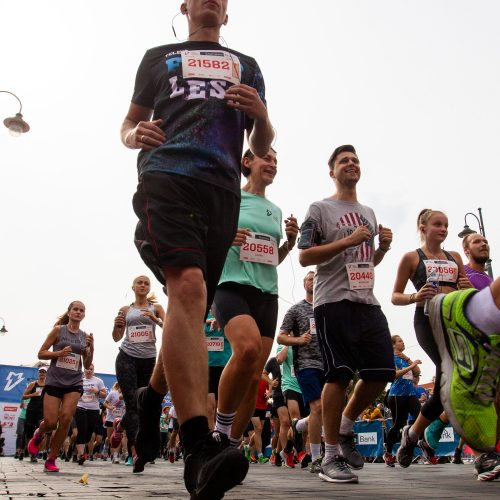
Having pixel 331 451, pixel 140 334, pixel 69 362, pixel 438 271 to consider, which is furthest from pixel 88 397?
pixel 331 451

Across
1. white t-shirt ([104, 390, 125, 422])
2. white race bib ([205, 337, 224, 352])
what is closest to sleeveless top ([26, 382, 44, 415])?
white t-shirt ([104, 390, 125, 422])

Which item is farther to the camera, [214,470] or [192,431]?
[192,431]

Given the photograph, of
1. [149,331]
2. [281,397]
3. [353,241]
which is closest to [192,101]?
[353,241]

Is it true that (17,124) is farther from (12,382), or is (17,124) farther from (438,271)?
(12,382)

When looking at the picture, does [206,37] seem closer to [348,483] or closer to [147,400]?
[147,400]

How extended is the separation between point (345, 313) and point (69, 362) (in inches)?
166

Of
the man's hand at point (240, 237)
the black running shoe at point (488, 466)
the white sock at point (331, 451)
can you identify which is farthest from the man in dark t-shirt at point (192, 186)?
the black running shoe at point (488, 466)

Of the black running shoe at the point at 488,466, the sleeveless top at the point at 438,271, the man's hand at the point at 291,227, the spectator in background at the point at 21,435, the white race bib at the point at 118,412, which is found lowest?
the spectator in background at the point at 21,435

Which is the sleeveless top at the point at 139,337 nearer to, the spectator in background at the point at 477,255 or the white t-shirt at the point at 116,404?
the spectator in background at the point at 477,255

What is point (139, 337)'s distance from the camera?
7.57 m

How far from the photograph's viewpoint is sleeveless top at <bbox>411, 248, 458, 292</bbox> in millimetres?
5254

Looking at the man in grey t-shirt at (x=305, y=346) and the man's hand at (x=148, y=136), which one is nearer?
the man's hand at (x=148, y=136)

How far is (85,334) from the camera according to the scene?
26.7 ft

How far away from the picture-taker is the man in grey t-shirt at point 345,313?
431 cm
